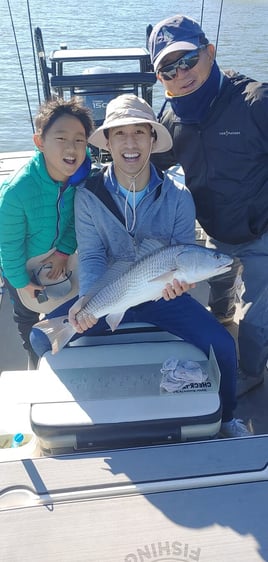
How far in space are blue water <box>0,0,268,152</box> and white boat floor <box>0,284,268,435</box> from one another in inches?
193

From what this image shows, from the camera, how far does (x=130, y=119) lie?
6.63ft

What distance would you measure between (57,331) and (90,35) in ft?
35.9

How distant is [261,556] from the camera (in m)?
1.29

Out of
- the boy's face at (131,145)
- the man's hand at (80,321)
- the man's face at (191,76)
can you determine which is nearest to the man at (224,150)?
the man's face at (191,76)

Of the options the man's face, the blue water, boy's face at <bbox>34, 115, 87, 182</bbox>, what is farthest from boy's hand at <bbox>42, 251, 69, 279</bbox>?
the blue water

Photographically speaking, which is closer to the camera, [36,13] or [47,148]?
[47,148]

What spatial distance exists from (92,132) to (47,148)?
0.24 metres

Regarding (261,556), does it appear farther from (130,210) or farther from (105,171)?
(105,171)

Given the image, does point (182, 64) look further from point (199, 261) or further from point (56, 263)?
point (56, 263)

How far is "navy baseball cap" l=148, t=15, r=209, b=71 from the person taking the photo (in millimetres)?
2168

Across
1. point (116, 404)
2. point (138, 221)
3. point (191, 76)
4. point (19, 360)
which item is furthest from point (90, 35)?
point (116, 404)

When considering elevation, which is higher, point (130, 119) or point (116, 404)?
point (130, 119)

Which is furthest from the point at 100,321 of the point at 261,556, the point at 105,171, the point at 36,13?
the point at 36,13

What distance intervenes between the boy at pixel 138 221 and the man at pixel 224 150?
180 millimetres
